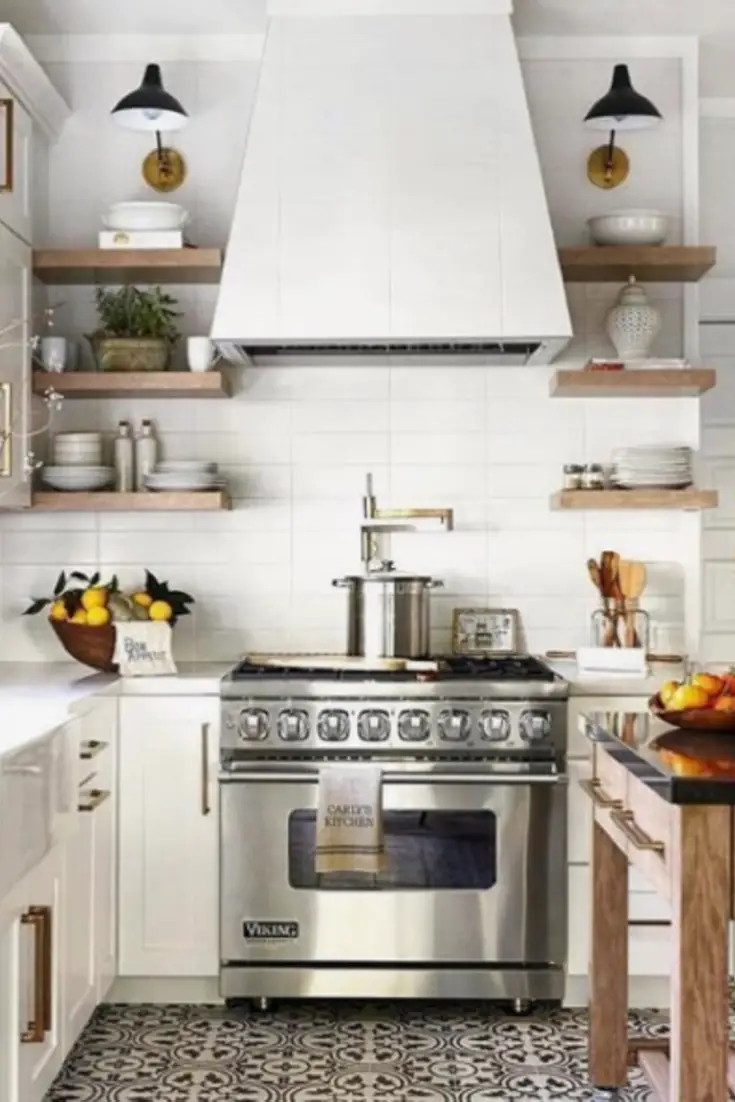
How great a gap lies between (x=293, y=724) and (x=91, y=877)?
2.20ft

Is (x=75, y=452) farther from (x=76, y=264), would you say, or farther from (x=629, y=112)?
(x=629, y=112)

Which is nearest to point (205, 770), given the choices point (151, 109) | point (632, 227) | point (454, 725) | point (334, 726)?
point (334, 726)

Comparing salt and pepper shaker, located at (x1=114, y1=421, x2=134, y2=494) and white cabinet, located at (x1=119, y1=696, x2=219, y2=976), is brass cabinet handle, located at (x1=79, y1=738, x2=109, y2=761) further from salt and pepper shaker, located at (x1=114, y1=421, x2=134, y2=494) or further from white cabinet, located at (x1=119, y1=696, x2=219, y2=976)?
salt and pepper shaker, located at (x1=114, y1=421, x2=134, y2=494)

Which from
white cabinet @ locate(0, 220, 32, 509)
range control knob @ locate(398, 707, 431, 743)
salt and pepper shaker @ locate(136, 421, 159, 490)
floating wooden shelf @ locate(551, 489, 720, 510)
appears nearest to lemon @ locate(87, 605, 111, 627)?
white cabinet @ locate(0, 220, 32, 509)

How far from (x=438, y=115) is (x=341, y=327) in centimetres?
68

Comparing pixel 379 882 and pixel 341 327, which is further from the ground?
pixel 341 327

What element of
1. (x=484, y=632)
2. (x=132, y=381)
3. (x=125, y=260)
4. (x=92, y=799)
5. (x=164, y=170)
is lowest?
(x=92, y=799)

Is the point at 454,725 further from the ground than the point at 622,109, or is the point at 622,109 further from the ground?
the point at 622,109

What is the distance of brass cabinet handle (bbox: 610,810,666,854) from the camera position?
2371 mm

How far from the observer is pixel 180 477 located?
427 centimetres

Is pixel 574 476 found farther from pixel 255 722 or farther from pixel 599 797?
pixel 599 797

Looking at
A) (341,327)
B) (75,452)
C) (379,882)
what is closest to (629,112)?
(341,327)

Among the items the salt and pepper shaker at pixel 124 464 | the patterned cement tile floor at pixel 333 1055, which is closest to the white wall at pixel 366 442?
the salt and pepper shaker at pixel 124 464

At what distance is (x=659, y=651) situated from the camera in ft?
14.7
